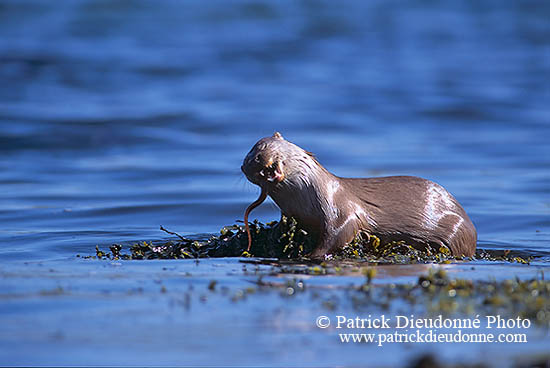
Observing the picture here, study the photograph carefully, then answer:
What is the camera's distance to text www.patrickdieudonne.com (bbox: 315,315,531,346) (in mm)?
4164

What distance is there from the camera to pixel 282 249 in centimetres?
659

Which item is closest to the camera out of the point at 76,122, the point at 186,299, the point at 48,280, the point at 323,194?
the point at 186,299

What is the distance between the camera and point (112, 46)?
91.0ft

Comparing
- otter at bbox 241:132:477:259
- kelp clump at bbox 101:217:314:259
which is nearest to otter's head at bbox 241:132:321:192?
otter at bbox 241:132:477:259

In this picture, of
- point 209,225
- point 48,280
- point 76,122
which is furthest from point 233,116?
point 48,280

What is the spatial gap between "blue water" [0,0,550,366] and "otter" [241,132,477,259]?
33.7 inches

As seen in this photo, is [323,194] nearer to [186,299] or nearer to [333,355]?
[186,299]

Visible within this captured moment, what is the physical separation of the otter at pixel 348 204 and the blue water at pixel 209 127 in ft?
2.81

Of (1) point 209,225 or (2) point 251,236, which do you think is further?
(1) point 209,225

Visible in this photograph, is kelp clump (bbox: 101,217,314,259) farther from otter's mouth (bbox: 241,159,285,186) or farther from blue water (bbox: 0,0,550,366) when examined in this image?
blue water (bbox: 0,0,550,366)

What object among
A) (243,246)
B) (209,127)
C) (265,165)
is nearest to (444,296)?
(265,165)

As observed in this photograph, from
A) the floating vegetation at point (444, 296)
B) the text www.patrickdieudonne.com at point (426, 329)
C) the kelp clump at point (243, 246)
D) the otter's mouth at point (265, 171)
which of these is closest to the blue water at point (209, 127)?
the text www.patrickdieudonne.com at point (426, 329)

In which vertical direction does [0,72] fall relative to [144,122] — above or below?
above

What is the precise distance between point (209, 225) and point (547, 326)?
17.4 feet
